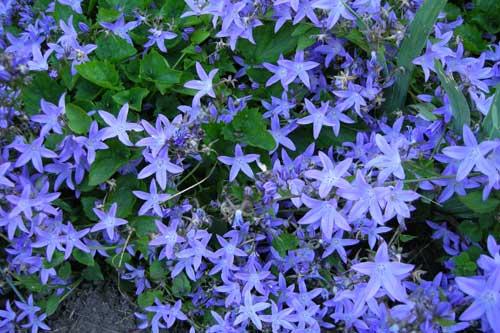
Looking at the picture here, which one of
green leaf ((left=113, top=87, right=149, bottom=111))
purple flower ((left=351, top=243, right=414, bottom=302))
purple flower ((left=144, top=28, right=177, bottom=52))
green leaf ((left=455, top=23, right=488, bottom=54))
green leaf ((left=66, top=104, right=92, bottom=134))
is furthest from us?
green leaf ((left=455, top=23, right=488, bottom=54))

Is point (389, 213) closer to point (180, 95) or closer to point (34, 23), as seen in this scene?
point (180, 95)

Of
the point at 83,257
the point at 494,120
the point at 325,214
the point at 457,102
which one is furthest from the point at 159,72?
the point at 494,120

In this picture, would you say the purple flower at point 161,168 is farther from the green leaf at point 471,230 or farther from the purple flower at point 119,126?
the green leaf at point 471,230

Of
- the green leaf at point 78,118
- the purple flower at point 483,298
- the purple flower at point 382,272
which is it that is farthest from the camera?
the green leaf at point 78,118

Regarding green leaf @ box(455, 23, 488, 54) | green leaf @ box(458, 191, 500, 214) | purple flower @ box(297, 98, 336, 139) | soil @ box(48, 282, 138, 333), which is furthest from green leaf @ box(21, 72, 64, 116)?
green leaf @ box(455, 23, 488, 54)

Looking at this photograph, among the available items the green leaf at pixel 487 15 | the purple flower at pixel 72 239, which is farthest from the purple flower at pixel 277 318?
the green leaf at pixel 487 15

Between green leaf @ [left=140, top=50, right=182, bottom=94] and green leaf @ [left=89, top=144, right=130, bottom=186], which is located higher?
green leaf @ [left=140, top=50, right=182, bottom=94]

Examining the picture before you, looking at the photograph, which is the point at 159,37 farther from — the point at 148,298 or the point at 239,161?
the point at 148,298

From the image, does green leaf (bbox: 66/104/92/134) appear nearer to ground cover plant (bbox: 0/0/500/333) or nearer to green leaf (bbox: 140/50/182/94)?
ground cover plant (bbox: 0/0/500/333)
